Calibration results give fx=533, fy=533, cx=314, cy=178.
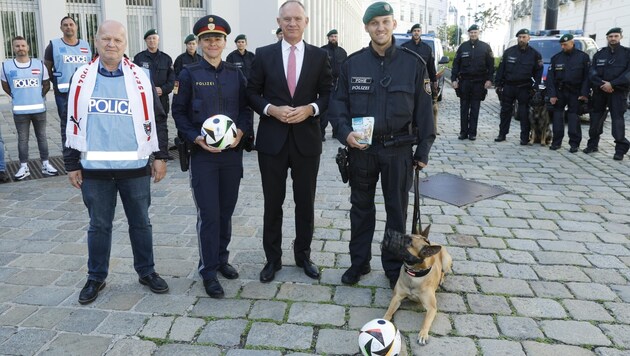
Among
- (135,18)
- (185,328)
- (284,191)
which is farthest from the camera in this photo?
(135,18)

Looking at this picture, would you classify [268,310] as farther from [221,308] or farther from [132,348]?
[132,348]

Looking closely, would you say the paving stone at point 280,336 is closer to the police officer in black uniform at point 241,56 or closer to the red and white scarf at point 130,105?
the red and white scarf at point 130,105

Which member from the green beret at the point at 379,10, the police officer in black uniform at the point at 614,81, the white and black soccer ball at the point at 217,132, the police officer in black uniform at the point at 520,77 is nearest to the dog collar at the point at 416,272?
the white and black soccer ball at the point at 217,132

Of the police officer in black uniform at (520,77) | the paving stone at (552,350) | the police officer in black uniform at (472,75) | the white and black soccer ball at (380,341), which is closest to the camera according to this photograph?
the white and black soccer ball at (380,341)

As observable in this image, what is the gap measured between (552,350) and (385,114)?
79.7 inches

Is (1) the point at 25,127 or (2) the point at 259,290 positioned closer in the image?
(2) the point at 259,290

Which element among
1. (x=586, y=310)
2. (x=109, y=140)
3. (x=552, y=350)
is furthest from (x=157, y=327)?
(x=586, y=310)

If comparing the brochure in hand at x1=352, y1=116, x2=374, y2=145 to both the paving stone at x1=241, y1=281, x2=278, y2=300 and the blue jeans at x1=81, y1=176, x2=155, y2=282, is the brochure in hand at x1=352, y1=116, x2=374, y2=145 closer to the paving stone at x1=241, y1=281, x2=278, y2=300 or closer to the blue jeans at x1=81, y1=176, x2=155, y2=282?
the paving stone at x1=241, y1=281, x2=278, y2=300

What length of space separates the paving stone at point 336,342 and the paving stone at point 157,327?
1.07 metres

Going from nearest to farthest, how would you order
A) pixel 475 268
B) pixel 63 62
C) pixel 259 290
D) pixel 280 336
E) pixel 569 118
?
pixel 280 336 → pixel 259 290 → pixel 475 268 → pixel 63 62 → pixel 569 118

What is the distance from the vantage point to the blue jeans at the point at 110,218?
4.07 m

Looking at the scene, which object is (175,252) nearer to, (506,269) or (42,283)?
(42,283)

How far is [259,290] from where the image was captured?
172 inches

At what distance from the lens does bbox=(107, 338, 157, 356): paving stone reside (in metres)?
3.43
